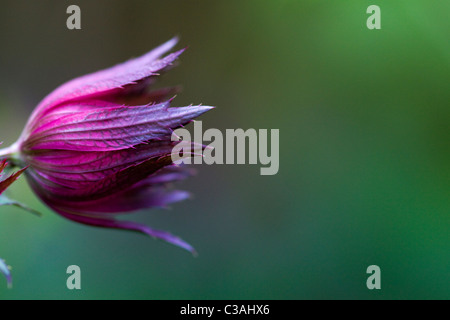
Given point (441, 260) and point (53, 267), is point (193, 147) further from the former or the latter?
point (441, 260)

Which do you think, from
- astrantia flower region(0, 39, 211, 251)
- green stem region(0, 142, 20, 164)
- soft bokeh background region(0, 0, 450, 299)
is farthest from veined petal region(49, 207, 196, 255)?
soft bokeh background region(0, 0, 450, 299)

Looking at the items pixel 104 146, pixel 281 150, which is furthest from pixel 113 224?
pixel 281 150

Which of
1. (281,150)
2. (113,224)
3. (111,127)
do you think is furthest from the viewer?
(281,150)

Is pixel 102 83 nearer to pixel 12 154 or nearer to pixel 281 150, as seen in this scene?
pixel 12 154

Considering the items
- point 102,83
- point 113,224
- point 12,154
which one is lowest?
point 113,224

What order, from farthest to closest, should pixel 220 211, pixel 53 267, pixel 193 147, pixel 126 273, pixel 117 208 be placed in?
pixel 220 211, pixel 126 273, pixel 53 267, pixel 117 208, pixel 193 147

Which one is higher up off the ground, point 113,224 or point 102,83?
point 102,83

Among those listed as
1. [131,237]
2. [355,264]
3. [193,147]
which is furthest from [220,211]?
[193,147]
